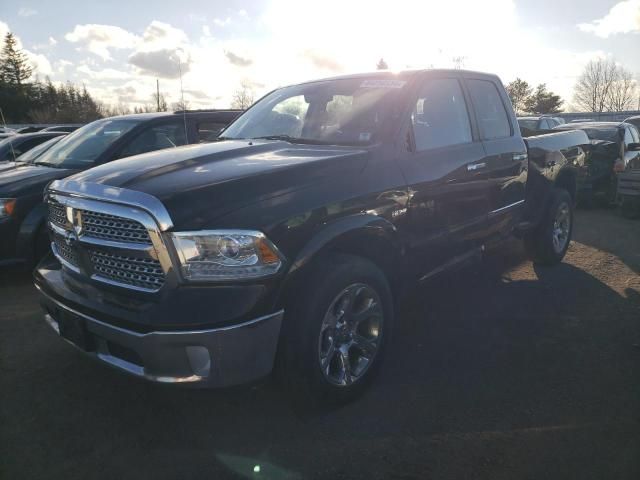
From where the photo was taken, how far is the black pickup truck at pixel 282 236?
7.69ft

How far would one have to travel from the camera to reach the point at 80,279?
9.14 feet

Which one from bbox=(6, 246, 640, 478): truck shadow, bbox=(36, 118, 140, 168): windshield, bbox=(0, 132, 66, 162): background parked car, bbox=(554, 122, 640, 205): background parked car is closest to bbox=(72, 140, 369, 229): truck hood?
bbox=(6, 246, 640, 478): truck shadow

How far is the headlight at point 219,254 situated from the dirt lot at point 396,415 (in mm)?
972

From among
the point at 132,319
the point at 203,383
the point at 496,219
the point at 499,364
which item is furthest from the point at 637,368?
the point at 132,319

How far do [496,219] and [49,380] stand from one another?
369cm

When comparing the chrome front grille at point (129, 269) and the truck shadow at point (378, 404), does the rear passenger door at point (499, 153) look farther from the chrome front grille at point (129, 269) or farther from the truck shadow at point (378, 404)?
the chrome front grille at point (129, 269)

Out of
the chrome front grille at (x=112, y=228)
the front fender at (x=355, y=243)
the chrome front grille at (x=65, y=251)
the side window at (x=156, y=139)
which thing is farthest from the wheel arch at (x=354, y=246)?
the side window at (x=156, y=139)

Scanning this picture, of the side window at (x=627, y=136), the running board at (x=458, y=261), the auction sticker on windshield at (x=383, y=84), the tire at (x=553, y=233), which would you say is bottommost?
the tire at (x=553, y=233)

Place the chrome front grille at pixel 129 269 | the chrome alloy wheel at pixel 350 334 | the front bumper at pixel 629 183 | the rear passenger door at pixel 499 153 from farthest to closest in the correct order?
the front bumper at pixel 629 183 → the rear passenger door at pixel 499 153 → the chrome alloy wheel at pixel 350 334 → the chrome front grille at pixel 129 269

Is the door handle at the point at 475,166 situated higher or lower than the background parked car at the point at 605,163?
higher

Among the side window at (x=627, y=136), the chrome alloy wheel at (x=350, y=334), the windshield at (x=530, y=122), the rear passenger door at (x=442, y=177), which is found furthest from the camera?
the windshield at (x=530, y=122)

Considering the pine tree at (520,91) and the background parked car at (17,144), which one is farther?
the pine tree at (520,91)

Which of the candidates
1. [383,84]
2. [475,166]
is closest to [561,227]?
[475,166]

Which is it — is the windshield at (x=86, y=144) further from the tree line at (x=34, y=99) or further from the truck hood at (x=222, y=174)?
the tree line at (x=34, y=99)
